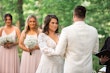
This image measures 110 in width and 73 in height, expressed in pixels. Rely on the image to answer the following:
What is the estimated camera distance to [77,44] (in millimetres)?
3984

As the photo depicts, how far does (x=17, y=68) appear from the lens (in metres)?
6.98

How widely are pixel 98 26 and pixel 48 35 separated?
15.9 feet

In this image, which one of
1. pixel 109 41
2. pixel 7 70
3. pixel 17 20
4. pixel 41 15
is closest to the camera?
pixel 109 41

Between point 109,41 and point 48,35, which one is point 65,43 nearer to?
point 109,41

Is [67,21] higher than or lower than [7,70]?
higher

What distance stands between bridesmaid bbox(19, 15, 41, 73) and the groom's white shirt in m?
2.10

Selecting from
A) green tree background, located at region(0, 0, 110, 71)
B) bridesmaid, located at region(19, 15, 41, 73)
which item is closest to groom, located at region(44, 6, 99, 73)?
bridesmaid, located at region(19, 15, 41, 73)

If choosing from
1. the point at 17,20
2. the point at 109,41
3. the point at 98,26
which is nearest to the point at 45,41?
the point at 109,41

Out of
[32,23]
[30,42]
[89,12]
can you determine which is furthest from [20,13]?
[30,42]

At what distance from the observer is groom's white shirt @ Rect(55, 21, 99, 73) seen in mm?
3953

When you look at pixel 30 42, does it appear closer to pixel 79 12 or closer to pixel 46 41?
pixel 46 41

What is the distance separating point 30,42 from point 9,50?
1016 millimetres

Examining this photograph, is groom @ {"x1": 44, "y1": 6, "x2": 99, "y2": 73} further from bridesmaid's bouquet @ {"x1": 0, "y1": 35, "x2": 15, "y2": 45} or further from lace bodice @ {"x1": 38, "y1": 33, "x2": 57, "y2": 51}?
bridesmaid's bouquet @ {"x1": 0, "y1": 35, "x2": 15, "y2": 45}

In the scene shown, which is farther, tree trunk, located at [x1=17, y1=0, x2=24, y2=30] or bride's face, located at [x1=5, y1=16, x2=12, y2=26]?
tree trunk, located at [x1=17, y1=0, x2=24, y2=30]
